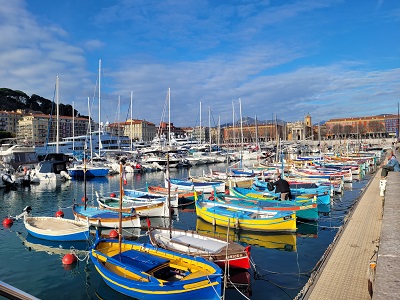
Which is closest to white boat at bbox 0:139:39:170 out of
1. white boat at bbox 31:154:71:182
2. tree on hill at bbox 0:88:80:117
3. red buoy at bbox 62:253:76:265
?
white boat at bbox 31:154:71:182

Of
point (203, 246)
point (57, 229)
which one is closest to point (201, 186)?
point (57, 229)

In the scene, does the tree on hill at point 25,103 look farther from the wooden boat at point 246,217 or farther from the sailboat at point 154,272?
the sailboat at point 154,272

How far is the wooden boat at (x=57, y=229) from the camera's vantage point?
1738cm

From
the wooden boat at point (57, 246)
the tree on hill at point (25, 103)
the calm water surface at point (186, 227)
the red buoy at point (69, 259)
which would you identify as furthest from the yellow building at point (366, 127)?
the red buoy at point (69, 259)

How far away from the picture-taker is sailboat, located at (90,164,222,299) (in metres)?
9.98

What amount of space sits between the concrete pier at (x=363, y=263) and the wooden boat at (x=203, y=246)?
3.08m

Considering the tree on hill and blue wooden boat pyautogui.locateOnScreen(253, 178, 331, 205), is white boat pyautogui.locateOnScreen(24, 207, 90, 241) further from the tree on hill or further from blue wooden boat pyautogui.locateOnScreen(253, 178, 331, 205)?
the tree on hill

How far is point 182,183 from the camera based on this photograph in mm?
33500

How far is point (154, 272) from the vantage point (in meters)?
11.4

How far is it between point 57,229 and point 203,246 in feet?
31.1

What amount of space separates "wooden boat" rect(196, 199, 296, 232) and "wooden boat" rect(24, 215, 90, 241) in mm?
7776

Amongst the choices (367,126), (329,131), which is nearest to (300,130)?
(329,131)

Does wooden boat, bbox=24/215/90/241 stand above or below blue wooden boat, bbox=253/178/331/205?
below

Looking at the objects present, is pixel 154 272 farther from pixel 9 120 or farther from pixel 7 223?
pixel 9 120
